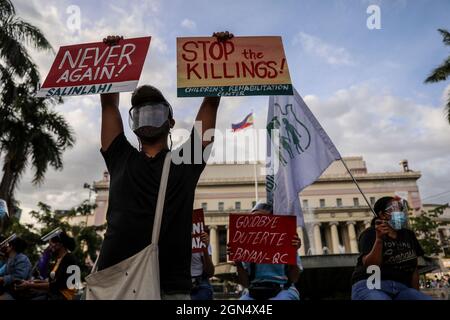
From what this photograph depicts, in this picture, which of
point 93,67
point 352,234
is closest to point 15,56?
point 93,67

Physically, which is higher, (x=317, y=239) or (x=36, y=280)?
(x=317, y=239)

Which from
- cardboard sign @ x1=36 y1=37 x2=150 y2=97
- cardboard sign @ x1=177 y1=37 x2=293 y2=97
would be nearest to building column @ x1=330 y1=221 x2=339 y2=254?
cardboard sign @ x1=177 y1=37 x2=293 y2=97

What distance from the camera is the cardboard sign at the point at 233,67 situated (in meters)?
3.00

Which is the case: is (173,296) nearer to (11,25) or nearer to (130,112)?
(130,112)

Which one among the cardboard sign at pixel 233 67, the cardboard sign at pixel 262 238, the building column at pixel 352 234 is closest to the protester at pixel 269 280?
the cardboard sign at pixel 262 238

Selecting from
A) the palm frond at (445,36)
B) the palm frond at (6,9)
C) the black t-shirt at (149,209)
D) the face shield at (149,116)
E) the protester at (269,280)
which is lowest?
the protester at (269,280)

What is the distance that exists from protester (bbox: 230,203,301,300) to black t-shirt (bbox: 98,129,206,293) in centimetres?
205

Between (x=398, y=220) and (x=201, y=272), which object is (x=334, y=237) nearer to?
(x=201, y=272)

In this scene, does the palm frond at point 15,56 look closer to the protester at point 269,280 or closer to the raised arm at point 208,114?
the protester at point 269,280

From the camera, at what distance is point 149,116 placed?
2.24m

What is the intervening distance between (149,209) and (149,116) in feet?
1.94

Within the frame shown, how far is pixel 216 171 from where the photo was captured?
71.6 m
